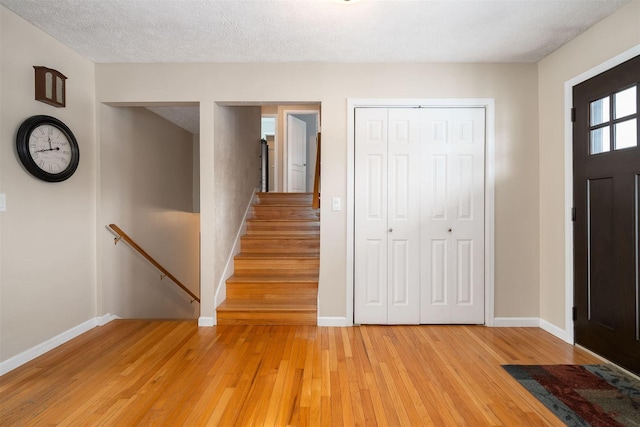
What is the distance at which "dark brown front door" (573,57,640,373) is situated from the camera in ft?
7.69

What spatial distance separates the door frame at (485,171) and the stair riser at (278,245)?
1137 mm

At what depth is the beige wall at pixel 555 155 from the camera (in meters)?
2.76

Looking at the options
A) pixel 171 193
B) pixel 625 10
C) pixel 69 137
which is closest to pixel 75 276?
pixel 69 137

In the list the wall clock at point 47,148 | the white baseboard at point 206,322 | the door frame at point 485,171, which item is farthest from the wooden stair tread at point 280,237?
the wall clock at point 47,148

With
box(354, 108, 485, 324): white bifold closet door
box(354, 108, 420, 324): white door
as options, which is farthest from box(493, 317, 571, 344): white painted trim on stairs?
box(354, 108, 420, 324): white door

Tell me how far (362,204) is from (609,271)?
1975mm

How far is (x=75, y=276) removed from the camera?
3135mm

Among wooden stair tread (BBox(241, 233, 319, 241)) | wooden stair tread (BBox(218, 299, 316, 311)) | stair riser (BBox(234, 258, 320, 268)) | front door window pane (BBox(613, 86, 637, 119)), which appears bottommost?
wooden stair tread (BBox(218, 299, 316, 311))

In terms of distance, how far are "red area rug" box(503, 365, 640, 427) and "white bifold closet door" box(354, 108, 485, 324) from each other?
0.97 m

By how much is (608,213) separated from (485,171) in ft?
3.38

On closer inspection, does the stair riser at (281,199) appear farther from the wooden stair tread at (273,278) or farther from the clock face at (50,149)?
the clock face at (50,149)

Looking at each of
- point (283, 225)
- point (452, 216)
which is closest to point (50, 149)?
point (283, 225)

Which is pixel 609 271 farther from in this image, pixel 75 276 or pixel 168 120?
pixel 168 120

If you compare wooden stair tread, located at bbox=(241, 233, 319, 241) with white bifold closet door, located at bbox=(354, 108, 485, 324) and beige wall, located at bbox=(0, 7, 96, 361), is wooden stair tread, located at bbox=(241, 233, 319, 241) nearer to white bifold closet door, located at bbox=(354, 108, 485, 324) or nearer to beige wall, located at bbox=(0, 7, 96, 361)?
white bifold closet door, located at bbox=(354, 108, 485, 324)
